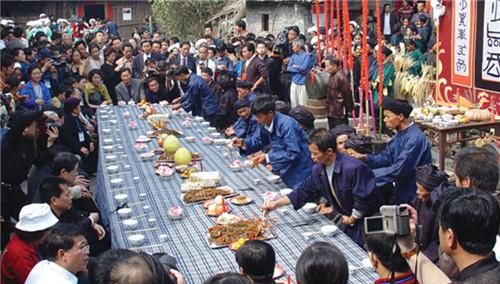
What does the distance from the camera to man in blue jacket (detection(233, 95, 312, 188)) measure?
9.18 ft

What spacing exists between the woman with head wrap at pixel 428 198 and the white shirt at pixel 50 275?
2239mm

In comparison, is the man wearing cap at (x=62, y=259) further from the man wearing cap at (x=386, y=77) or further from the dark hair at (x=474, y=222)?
the man wearing cap at (x=386, y=77)

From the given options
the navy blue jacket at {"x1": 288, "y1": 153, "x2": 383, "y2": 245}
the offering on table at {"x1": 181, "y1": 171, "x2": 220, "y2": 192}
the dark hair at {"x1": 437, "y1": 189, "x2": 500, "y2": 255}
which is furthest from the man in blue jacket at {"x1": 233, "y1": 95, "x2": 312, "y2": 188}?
the dark hair at {"x1": 437, "y1": 189, "x2": 500, "y2": 255}

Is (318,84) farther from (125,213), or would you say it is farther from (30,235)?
(30,235)

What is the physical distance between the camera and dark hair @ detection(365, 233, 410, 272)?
2793 mm

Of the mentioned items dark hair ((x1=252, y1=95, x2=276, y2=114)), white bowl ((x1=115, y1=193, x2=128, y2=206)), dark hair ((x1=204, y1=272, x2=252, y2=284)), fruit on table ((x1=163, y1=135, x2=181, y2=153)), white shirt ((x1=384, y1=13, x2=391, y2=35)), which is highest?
white shirt ((x1=384, y1=13, x2=391, y2=35))

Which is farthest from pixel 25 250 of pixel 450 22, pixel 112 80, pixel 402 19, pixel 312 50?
pixel 402 19

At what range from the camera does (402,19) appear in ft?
51.3

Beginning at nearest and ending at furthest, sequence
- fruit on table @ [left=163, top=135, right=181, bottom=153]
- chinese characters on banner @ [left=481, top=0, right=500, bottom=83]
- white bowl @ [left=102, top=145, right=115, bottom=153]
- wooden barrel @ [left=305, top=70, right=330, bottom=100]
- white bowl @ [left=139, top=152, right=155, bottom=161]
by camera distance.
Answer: fruit on table @ [left=163, top=135, right=181, bottom=153] < white bowl @ [left=139, top=152, right=155, bottom=161] < white bowl @ [left=102, top=145, right=115, bottom=153] < chinese characters on banner @ [left=481, top=0, right=500, bottom=83] < wooden barrel @ [left=305, top=70, right=330, bottom=100]

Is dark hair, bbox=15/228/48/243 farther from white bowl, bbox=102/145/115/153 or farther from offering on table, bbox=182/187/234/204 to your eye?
white bowl, bbox=102/145/115/153

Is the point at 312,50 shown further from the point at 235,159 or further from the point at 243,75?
the point at 235,159

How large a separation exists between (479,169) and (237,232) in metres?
1.67

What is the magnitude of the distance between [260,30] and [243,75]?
24.0 ft

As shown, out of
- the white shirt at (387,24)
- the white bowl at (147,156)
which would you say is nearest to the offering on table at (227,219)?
the white bowl at (147,156)
